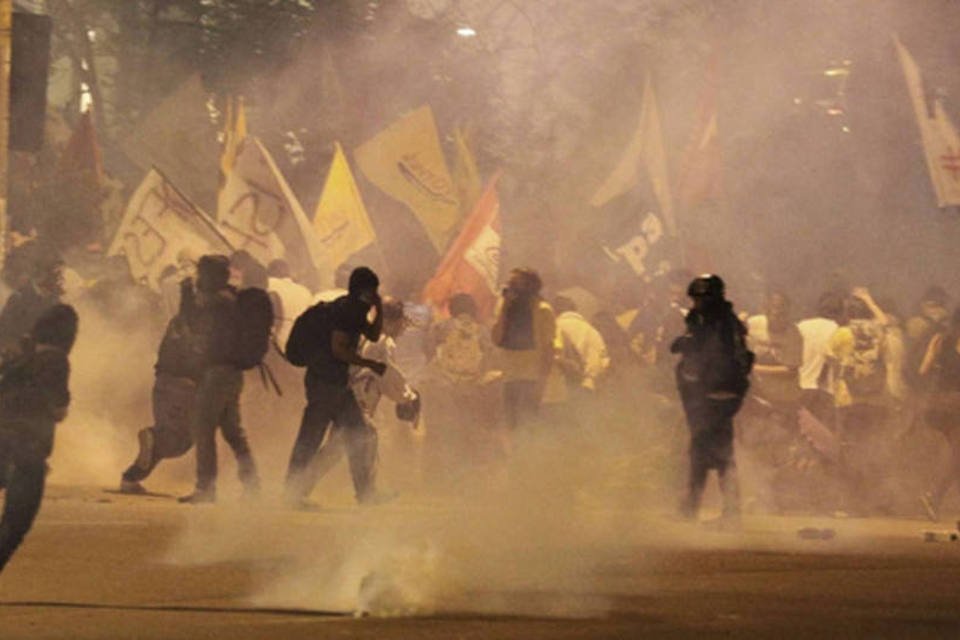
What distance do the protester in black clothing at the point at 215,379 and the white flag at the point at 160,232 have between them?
3.36 metres

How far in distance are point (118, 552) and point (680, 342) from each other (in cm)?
397

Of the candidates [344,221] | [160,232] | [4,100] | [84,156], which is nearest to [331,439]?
[4,100]

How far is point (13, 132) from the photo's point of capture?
14.4m

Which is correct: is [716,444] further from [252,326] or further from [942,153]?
[942,153]

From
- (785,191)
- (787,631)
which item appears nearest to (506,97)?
(785,191)

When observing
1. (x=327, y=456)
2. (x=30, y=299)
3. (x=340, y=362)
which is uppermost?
(x=30, y=299)

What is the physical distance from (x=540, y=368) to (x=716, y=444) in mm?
2209

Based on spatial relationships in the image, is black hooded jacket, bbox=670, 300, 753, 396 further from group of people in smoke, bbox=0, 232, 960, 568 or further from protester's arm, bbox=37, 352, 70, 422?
protester's arm, bbox=37, 352, 70, 422

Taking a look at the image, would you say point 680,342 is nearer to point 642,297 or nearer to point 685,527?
point 685,527

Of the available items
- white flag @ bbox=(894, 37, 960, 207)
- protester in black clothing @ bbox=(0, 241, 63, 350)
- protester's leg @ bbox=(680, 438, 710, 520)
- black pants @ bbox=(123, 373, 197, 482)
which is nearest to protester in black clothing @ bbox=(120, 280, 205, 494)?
black pants @ bbox=(123, 373, 197, 482)

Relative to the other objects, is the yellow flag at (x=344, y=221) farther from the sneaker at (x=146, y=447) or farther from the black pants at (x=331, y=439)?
the black pants at (x=331, y=439)

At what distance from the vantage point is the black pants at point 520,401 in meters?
16.8

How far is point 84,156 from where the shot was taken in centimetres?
2245

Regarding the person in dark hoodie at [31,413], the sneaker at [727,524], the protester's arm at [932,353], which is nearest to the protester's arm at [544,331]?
the sneaker at [727,524]
